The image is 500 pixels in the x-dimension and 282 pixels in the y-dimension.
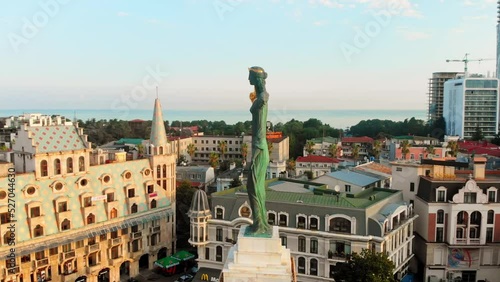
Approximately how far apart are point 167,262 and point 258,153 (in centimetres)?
2687

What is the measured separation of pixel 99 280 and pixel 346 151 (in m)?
86.6

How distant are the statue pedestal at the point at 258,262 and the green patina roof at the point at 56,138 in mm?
25076

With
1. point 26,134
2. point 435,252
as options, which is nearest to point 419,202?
point 435,252

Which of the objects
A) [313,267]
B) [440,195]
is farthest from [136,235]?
[440,195]

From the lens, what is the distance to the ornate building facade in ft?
118

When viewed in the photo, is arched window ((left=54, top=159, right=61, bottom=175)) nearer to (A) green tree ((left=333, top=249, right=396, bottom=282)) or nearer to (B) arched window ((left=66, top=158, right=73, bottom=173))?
(B) arched window ((left=66, top=158, right=73, bottom=173))

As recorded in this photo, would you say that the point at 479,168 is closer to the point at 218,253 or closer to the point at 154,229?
the point at 218,253

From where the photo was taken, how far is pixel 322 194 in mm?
41312

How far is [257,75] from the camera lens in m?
21.5

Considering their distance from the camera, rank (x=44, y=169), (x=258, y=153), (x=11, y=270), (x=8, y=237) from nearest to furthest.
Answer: (x=258, y=153) < (x=11, y=270) < (x=8, y=237) < (x=44, y=169)

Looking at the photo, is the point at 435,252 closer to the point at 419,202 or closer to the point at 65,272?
the point at 419,202

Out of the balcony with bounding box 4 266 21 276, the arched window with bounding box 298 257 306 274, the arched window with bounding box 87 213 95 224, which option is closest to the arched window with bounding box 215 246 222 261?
the arched window with bounding box 298 257 306 274

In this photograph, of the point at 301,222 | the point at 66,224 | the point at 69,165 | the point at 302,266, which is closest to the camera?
the point at 302,266

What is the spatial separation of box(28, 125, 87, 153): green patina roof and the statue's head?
24.8m
